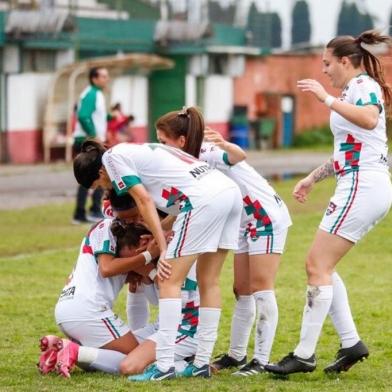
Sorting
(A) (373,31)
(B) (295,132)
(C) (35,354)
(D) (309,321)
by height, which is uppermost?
(A) (373,31)

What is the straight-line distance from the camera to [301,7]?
53156 millimetres

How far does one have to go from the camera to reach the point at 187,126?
27.2 ft

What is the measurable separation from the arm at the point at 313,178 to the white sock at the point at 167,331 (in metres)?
1.27

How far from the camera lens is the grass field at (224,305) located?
8.02 meters

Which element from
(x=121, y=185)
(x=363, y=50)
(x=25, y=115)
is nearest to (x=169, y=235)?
(x=121, y=185)

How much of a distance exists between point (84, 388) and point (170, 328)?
0.65 m

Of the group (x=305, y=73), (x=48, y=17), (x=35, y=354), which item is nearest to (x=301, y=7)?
(x=305, y=73)

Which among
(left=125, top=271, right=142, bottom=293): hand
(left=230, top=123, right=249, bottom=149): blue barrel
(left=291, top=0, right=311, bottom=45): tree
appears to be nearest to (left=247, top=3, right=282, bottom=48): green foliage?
(left=230, top=123, right=249, bottom=149): blue barrel

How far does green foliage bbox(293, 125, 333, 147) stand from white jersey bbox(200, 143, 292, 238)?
36938mm

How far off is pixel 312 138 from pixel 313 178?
37296 mm

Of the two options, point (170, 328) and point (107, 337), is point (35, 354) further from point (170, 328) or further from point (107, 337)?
point (170, 328)

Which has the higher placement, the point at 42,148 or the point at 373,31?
the point at 373,31

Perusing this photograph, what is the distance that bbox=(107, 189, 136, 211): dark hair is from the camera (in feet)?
27.6

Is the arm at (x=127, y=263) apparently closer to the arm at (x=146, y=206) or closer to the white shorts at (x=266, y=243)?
the arm at (x=146, y=206)
